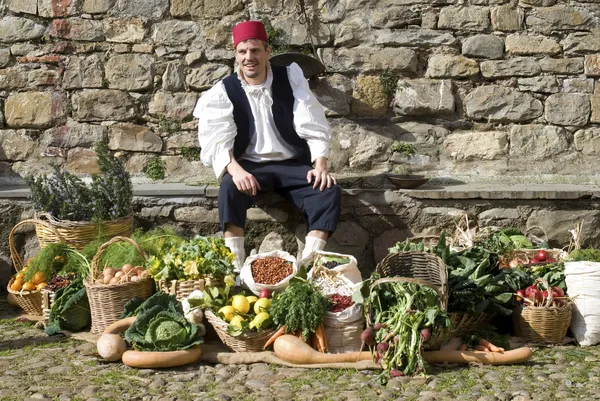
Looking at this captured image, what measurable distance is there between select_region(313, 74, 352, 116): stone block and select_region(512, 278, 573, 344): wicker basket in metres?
2.37

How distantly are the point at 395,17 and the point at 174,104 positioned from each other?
1911mm

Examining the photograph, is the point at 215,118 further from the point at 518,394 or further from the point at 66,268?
the point at 518,394

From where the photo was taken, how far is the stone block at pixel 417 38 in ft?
20.2

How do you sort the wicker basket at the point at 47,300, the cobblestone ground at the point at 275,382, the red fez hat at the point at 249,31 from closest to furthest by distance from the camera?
the cobblestone ground at the point at 275,382
the wicker basket at the point at 47,300
the red fez hat at the point at 249,31

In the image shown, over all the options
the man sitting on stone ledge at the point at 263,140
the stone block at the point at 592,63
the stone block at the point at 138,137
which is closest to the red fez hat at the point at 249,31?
the man sitting on stone ledge at the point at 263,140

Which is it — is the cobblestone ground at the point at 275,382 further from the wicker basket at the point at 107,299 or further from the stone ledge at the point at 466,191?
the stone ledge at the point at 466,191

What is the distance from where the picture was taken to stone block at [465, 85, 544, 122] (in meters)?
6.17

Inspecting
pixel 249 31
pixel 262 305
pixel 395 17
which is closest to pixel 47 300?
pixel 262 305

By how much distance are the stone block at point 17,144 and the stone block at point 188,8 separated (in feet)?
5.25

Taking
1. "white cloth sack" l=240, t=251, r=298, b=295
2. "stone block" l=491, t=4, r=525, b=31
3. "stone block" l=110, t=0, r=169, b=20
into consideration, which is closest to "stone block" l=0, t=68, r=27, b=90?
"stone block" l=110, t=0, r=169, b=20

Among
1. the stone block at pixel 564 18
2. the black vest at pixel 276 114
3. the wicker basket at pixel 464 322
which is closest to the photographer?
the wicker basket at pixel 464 322

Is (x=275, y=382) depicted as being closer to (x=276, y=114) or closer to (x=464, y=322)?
(x=464, y=322)

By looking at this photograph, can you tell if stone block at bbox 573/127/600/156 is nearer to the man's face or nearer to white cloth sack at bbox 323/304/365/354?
the man's face

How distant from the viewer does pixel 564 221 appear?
571cm
